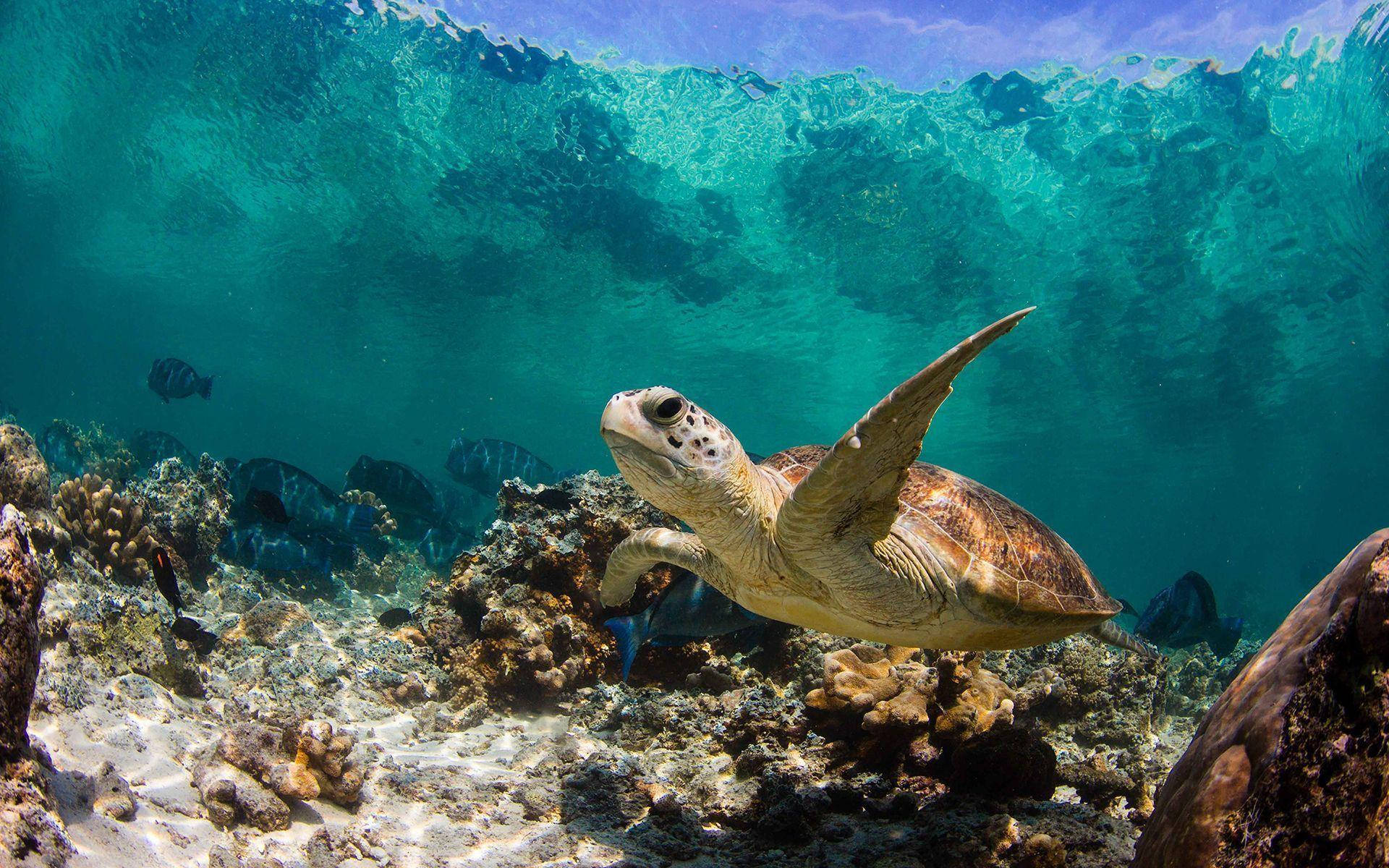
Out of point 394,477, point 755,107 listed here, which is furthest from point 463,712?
point 755,107

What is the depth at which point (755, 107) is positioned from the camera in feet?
39.0

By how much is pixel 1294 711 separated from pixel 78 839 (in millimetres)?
2784

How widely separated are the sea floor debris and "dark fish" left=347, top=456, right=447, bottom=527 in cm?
346

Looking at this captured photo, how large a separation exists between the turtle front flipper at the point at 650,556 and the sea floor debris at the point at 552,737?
0.42 m

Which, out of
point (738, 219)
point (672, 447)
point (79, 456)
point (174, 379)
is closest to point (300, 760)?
point (672, 447)

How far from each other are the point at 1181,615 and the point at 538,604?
19.2 ft

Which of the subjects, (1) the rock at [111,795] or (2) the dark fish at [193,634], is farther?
(2) the dark fish at [193,634]

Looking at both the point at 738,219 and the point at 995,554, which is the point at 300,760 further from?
the point at 738,219

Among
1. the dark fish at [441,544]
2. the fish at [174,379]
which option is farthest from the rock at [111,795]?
the fish at [174,379]

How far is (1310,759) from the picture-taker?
101cm

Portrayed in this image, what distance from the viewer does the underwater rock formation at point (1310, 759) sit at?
97 cm

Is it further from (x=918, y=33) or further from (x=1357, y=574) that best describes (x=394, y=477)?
(x=918, y=33)

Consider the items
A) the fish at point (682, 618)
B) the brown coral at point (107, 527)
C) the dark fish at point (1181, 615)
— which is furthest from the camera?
the dark fish at point (1181, 615)

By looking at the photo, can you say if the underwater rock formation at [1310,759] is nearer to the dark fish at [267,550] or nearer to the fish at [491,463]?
the dark fish at [267,550]
